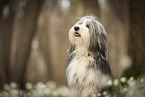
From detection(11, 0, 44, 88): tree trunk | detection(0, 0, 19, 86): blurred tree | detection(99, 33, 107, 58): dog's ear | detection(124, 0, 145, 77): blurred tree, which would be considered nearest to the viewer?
detection(99, 33, 107, 58): dog's ear

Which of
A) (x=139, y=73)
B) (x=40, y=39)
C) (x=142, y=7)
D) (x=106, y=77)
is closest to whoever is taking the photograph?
(x=106, y=77)

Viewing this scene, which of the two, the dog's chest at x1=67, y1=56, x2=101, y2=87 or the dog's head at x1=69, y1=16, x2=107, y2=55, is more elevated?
the dog's head at x1=69, y1=16, x2=107, y2=55

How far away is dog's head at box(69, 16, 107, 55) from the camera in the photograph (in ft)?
10.4

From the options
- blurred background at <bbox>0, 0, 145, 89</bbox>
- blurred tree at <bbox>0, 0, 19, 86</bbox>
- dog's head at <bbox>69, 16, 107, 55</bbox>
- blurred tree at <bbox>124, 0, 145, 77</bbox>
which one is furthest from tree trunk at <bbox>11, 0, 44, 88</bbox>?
dog's head at <bbox>69, 16, 107, 55</bbox>

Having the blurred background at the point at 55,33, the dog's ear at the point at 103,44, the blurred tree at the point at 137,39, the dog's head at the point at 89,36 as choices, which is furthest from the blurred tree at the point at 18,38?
the dog's ear at the point at 103,44

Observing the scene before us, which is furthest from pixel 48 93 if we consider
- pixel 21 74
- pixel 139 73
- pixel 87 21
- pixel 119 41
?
pixel 119 41

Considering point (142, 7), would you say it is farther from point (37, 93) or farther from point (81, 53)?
point (37, 93)

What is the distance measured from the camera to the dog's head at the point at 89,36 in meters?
3.16

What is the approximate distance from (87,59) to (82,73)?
24 cm

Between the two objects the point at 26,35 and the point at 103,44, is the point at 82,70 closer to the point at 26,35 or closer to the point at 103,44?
the point at 103,44

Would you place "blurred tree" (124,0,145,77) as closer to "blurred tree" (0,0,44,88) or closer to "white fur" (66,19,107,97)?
"white fur" (66,19,107,97)

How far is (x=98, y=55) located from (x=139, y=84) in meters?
0.77

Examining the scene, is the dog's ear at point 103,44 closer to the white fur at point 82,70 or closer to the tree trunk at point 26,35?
the white fur at point 82,70

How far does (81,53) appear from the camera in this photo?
10.5ft
